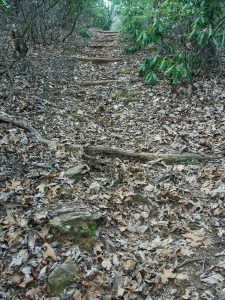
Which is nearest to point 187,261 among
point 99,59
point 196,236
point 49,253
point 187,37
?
point 196,236

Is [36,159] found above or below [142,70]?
below

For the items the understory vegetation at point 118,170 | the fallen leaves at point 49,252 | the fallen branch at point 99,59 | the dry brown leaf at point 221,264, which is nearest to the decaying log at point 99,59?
the fallen branch at point 99,59

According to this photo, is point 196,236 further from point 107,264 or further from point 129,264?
point 107,264

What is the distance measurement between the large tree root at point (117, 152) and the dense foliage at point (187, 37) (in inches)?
96.0

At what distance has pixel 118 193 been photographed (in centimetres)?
417

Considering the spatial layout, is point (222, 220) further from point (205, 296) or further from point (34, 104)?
point (34, 104)

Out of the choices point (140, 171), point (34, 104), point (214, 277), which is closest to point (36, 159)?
point (140, 171)

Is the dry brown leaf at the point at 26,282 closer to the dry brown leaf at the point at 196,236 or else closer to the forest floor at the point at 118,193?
the forest floor at the point at 118,193

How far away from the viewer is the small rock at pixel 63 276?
2.97m

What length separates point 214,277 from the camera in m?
3.07

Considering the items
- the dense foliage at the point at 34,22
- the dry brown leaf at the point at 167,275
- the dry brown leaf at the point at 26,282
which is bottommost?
the dry brown leaf at the point at 26,282

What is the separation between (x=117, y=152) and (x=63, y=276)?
235 centimetres

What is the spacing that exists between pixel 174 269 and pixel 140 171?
1.69 m

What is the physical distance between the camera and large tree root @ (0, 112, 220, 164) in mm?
4781
